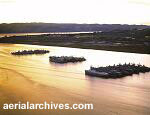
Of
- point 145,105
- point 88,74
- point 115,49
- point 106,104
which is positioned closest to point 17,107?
point 106,104

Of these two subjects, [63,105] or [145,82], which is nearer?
[63,105]

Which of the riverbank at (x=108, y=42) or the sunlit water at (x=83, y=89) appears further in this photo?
the riverbank at (x=108, y=42)

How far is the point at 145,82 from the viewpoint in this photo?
74.8 ft

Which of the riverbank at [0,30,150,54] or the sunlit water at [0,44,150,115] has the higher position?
the riverbank at [0,30,150,54]

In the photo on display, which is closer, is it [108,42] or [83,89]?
[83,89]

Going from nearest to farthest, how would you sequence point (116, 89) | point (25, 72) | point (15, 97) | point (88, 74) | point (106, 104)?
point (106, 104)
point (15, 97)
point (116, 89)
point (88, 74)
point (25, 72)

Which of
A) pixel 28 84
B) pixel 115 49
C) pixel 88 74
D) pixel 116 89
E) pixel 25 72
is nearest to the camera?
pixel 116 89

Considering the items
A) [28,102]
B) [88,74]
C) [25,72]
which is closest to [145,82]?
[88,74]

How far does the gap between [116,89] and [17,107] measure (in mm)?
8171

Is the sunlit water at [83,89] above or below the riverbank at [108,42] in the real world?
below

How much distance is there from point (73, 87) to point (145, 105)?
6723 mm

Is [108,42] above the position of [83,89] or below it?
above

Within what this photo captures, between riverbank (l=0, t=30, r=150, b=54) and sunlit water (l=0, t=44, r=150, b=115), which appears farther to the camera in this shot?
riverbank (l=0, t=30, r=150, b=54)

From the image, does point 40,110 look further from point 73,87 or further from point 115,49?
point 115,49
